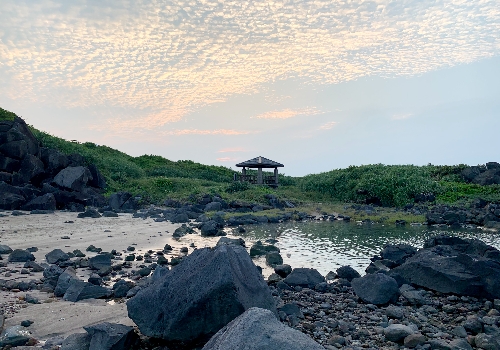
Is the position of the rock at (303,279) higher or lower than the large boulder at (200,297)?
lower

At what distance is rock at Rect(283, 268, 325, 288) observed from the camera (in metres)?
8.34

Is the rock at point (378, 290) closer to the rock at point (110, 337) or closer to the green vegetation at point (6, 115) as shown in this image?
the rock at point (110, 337)

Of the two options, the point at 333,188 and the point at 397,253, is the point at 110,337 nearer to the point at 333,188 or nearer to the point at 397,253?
the point at 397,253

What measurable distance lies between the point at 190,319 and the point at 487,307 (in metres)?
5.22

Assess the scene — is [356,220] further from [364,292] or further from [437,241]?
[364,292]

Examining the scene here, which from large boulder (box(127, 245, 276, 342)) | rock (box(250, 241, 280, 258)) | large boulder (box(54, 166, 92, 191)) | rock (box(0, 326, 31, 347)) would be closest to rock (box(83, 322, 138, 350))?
large boulder (box(127, 245, 276, 342))

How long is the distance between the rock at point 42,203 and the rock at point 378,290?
17198mm

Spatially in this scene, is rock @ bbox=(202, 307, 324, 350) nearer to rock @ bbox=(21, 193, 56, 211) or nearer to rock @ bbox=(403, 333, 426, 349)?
rock @ bbox=(403, 333, 426, 349)

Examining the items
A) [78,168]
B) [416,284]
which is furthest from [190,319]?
[78,168]

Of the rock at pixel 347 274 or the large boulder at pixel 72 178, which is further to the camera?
the large boulder at pixel 72 178

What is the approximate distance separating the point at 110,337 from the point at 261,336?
265 centimetres

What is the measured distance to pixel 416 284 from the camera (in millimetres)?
8398

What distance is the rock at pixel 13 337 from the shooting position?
5.27m

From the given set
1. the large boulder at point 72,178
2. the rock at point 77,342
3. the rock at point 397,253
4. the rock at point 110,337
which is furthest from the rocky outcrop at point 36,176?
the rock at point 110,337
